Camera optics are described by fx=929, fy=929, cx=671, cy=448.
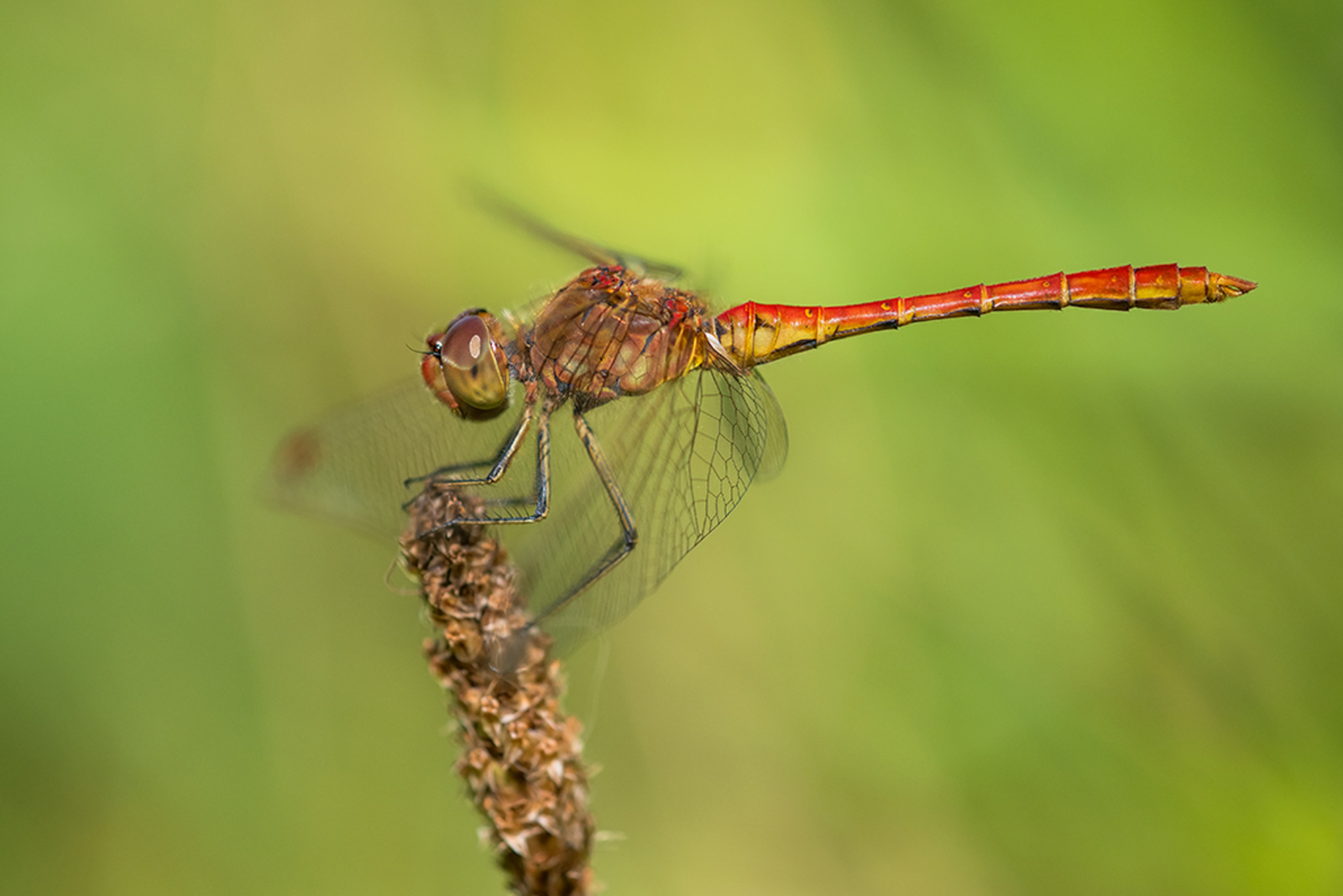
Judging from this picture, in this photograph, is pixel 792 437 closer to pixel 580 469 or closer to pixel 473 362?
pixel 580 469

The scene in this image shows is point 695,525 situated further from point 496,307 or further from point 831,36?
point 831,36

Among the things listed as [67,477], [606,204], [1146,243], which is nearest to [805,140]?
[606,204]

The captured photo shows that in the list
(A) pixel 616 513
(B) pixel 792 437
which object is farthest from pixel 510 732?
(B) pixel 792 437

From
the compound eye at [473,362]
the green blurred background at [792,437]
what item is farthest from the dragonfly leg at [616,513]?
the green blurred background at [792,437]

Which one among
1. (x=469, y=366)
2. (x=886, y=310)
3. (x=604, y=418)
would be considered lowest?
(x=604, y=418)

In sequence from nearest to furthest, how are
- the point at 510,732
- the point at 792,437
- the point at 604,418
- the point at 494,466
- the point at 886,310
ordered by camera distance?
the point at 510,732 → the point at 494,466 → the point at 604,418 → the point at 886,310 → the point at 792,437

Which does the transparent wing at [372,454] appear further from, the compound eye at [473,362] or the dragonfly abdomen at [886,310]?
the dragonfly abdomen at [886,310]
